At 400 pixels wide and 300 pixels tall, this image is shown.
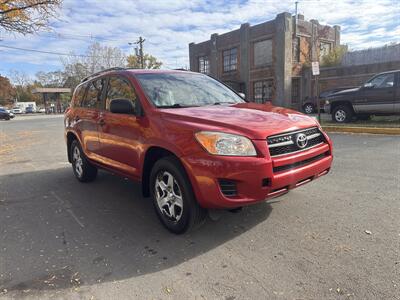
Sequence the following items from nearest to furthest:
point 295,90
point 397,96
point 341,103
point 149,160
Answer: point 149,160
point 397,96
point 341,103
point 295,90

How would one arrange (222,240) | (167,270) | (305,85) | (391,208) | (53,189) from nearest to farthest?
(167,270), (222,240), (391,208), (53,189), (305,85)

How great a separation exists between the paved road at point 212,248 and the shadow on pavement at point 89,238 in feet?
0.04

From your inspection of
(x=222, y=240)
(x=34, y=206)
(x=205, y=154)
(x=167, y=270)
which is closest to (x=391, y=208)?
(x=222, y=240)

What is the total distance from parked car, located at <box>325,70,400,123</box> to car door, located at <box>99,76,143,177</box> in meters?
10.2

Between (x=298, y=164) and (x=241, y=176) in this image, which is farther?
(x=298, y=164)

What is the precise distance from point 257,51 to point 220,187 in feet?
89.0

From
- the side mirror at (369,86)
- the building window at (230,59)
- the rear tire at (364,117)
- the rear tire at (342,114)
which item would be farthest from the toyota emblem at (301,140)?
the building window at (230,59)

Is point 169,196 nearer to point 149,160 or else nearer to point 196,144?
point 149,160

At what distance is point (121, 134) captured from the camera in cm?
427

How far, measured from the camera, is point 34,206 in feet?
15.6

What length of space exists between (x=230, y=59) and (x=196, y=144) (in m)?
29.4

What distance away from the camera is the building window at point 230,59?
100ft

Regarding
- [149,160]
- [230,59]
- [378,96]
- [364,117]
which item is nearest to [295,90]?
[230,59]

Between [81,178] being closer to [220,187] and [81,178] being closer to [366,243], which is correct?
[220,187]
